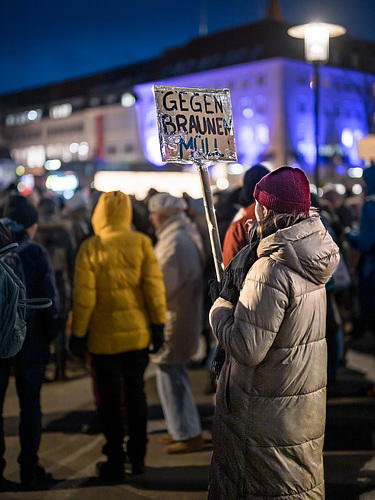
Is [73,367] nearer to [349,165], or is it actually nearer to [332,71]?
[349,165]

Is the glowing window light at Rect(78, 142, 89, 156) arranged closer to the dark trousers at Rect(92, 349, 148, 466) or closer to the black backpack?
the dark trousers at Rect(92, 349, 148, 466)

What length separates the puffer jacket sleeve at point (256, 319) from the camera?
3043mm

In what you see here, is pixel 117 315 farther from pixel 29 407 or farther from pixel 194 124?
pixel 194 124

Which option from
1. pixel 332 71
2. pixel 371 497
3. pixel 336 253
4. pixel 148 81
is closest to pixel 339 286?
pixel 371 497

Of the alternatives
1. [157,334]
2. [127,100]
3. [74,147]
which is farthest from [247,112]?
[157,334]

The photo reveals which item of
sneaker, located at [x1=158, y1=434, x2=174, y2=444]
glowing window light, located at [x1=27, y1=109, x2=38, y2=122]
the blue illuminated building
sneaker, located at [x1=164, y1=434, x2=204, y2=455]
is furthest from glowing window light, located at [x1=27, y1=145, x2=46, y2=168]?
sneaker, located at [x1=164, y1=434, x2=204, y2=455]

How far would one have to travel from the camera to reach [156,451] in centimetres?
562

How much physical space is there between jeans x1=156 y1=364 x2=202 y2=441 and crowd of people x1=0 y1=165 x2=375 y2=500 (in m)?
0.01

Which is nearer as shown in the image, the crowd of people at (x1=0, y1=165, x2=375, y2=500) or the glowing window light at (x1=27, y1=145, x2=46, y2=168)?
the crowd of people at (x1=0, y1=165, x2=375, y2=500)

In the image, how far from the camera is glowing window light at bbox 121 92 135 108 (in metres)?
76.3

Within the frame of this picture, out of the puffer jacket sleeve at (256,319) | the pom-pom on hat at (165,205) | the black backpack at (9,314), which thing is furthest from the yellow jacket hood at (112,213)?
the puffer jacket sleeve at (256,319)

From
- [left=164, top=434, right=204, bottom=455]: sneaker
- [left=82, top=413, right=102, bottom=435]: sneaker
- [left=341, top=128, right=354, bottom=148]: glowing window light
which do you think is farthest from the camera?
[left=341, top=128, right=354, bottom=148]: glowing window light

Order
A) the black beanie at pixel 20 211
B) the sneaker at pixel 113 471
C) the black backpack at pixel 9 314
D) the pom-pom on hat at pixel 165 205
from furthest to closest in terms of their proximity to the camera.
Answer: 1. the pom-pom on hat at pixel 165 205
2. the sneaker at pixel 113 471
3. the black beanie at pixel 20 211
4. the black backpack at pixel 9 314

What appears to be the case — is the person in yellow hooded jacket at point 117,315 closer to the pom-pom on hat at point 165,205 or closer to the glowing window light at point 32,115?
the pom-pom on hat at point 165,205
